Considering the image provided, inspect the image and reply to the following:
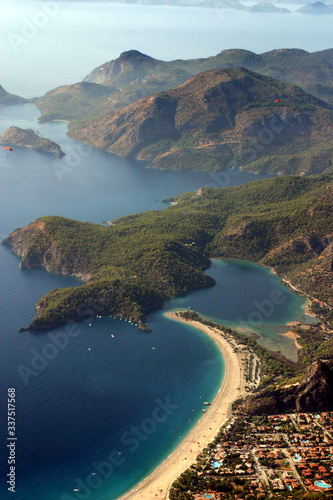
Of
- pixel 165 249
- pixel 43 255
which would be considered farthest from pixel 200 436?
pixel 43 255

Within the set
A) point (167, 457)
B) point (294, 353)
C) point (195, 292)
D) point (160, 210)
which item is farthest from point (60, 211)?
point (167, 457)

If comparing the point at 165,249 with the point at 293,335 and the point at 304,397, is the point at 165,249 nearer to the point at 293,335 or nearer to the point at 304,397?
the point at 293,335

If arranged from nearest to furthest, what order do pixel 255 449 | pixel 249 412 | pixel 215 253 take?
1. pixel 255 449
2. pixel 249 412
3. pixel 215 253

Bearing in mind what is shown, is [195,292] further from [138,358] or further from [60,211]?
[60,211]

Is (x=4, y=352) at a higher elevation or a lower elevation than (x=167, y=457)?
higher

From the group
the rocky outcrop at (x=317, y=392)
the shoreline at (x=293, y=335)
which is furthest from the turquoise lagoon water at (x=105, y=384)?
the rocky outcrop at (x=317, y=392)
